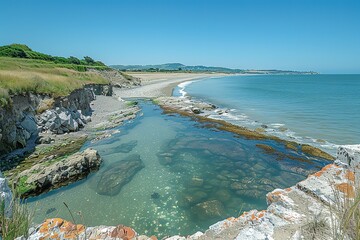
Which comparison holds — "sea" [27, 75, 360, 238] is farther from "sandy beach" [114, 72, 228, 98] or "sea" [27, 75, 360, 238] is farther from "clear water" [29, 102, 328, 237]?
"sandy beach" [114, 72, 228, 98]

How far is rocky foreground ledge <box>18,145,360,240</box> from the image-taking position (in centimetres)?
352

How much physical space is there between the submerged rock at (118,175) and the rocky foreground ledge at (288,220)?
19.8 ft

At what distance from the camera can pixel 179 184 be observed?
10.9 m

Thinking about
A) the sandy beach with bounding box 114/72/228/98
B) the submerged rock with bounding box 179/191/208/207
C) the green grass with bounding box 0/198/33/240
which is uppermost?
the green grass with bounding box 0/198/33/240

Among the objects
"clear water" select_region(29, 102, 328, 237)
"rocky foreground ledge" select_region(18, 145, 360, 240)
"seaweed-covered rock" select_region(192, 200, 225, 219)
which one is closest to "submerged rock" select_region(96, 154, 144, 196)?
"clear water" select_region(29, 102, 328, 237)

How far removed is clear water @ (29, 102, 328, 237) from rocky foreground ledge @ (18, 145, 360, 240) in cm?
126

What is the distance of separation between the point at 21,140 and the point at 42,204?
720 centimetres

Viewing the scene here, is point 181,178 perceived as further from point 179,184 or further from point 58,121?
point 58,121

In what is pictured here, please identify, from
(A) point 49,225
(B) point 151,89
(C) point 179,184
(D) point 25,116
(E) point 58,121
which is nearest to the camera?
(A) point 49,225

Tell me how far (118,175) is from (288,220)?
9456 mm

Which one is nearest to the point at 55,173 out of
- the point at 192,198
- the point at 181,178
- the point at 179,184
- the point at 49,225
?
the point at 179,184

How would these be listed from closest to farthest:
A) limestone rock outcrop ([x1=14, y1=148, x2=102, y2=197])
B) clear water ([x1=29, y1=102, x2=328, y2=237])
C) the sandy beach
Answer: clear water ([x1=29, y1=102, x2=328, y2=237]) → limestone rock outcrop ([x1=14, y1=148, x2=102, y2=197]) → the sandy beach

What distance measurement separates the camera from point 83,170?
11547mm

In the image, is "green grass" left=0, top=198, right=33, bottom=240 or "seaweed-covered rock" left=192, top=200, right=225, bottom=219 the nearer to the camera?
"green grass" left=0, top=198, right=33, bottom=240
